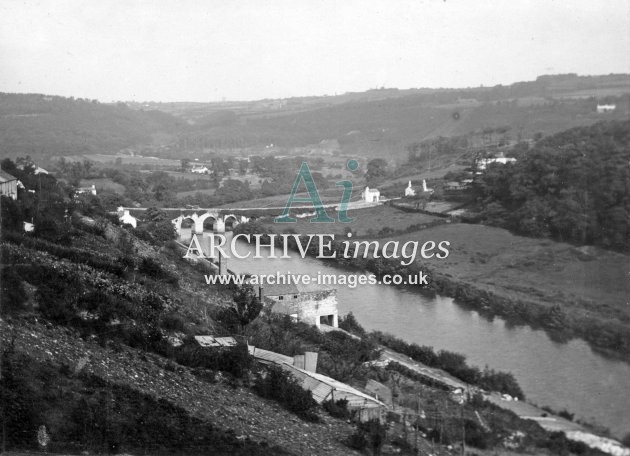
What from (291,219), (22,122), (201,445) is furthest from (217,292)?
(22,122)

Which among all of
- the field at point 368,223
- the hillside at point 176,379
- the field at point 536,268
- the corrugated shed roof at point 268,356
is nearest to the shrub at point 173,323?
the hillside at point 176,379

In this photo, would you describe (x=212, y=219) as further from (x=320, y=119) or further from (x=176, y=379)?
(x=176, y=379)

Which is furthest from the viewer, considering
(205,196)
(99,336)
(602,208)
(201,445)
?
(205,196)

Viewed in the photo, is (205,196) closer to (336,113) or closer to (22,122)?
(336,113)

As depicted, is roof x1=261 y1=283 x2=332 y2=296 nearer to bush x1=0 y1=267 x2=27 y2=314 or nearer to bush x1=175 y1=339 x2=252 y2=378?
bush x1=175 y1=339 x2=252 y2=378

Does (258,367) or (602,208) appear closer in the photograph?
(258,367)

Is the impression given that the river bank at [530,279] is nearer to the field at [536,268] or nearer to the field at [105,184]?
the field at [536,268]
